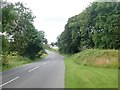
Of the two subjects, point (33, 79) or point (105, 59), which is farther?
point (105, 59)

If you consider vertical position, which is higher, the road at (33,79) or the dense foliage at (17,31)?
the dense foliage at (17,31)

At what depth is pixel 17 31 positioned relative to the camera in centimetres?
4153

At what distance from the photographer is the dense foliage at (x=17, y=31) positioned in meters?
30.0

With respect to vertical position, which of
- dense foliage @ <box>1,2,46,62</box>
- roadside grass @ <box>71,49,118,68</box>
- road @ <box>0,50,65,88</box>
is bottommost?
road @ <box>0,50,65,88</box>

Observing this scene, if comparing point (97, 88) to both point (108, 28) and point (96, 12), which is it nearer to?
point (108, 28)

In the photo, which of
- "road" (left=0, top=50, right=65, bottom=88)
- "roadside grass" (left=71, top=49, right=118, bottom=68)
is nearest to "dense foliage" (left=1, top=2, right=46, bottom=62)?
"road" (left=0, top=50, right=65, bottom=88)

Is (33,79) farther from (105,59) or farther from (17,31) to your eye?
(17,31)

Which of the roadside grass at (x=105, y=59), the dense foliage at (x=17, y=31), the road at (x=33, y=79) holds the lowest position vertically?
the road at (x=33, y=79)

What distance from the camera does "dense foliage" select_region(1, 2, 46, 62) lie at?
2998cm

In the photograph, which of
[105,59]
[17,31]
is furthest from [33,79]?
[17,31]

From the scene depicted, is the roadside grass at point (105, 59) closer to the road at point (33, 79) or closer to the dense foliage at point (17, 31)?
the road at point (33, 79)

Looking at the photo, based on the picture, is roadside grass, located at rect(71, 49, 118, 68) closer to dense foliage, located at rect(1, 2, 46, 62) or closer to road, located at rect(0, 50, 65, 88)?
road, located at rect(0, 50, 65, 88)

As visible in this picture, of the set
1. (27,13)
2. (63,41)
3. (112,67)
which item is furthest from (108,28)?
(63,41)

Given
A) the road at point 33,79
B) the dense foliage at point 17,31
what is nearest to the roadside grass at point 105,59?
the road at point 33,79
